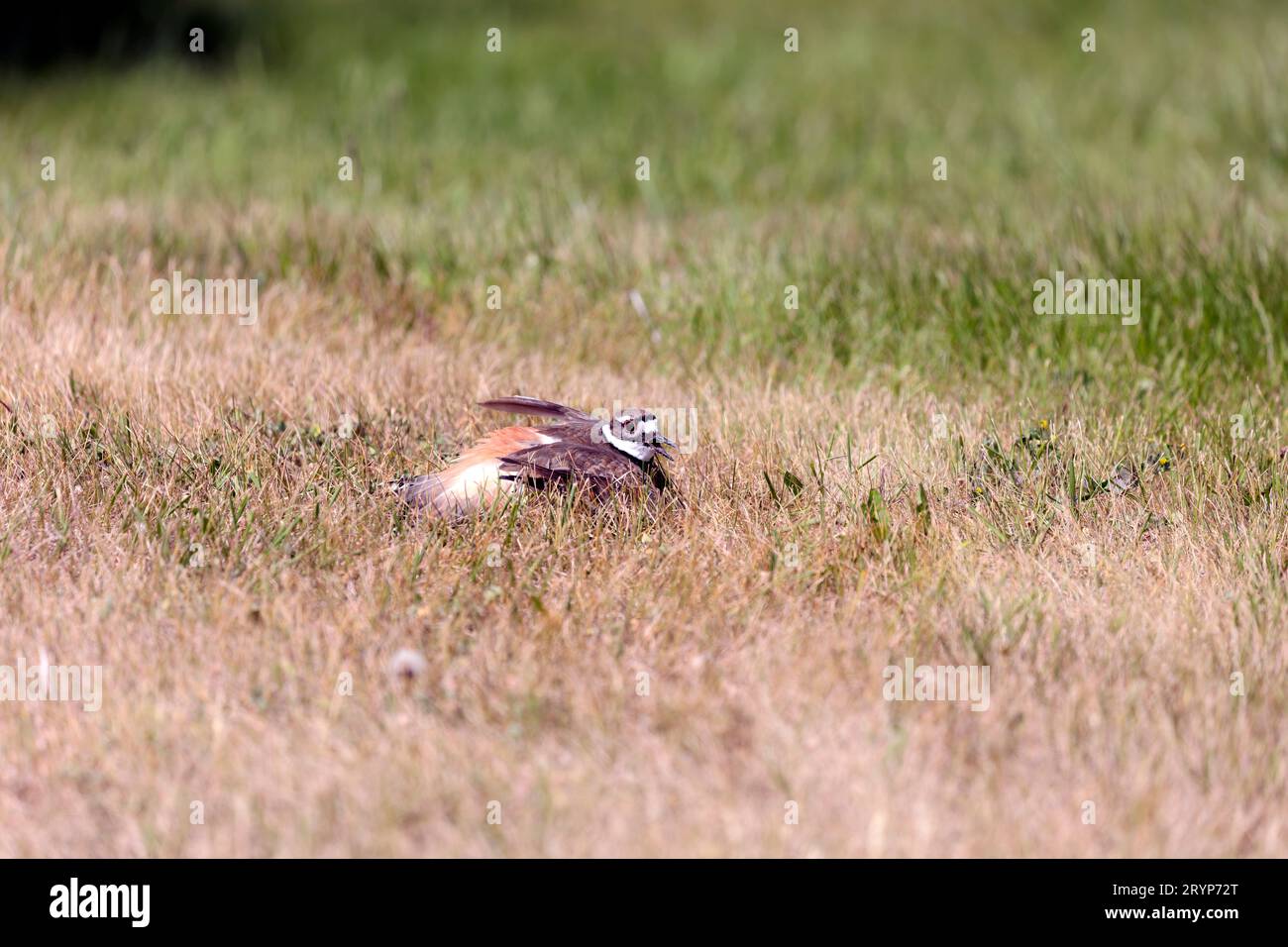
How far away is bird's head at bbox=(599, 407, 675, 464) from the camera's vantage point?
12.4 ft

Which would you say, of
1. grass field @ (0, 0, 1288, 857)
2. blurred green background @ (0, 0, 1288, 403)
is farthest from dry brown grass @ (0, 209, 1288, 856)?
blurred green background @ (0, 0, 1288, 403)

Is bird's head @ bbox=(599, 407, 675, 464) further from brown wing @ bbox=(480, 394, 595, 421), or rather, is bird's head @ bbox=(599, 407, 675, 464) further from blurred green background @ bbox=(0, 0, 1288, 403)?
blurred green background @ bbox=(0, 0, 1288, 403)

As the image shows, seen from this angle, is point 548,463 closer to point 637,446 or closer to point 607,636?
point 637,446

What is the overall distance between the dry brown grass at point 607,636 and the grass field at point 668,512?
0.04ft

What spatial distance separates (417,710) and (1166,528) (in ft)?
6.61

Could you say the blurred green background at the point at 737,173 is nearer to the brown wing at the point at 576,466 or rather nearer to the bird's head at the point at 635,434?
the bird's head at the point at 635,434

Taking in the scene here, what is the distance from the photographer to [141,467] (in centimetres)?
386

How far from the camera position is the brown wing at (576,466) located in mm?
3688

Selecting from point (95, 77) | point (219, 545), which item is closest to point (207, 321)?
point (219, 545)

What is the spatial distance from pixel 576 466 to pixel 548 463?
7 cm

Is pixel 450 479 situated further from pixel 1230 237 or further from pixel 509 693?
pixel 1230 237

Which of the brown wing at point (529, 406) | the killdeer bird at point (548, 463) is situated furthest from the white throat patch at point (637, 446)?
the brown wing at point (529, 406)

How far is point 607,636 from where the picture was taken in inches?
129

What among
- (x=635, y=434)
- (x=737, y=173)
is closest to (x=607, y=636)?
(x=635, y=434)
